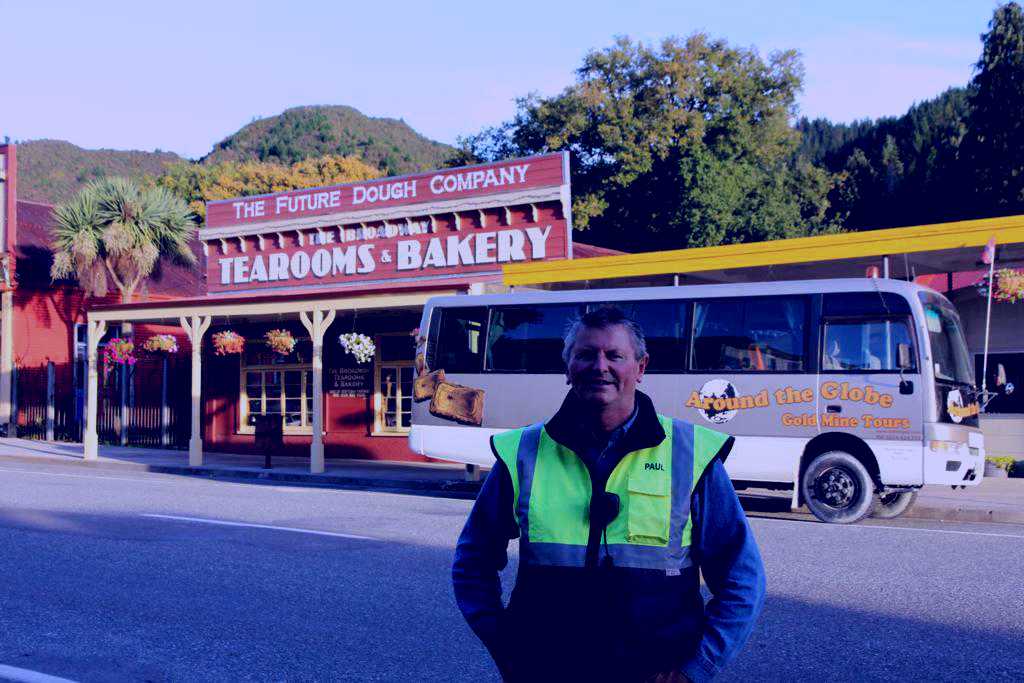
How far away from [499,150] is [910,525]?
31.7 meters

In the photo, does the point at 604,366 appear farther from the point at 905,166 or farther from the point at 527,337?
the point at 905,166

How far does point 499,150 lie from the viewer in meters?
42.9

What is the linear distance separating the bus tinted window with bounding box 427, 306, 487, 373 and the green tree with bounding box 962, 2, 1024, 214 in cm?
2395

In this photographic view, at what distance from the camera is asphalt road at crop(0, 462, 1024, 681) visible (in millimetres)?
6312

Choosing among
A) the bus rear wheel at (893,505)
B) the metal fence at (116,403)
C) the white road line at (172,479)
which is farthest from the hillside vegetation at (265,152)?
the bus rear wheel at (893,505)

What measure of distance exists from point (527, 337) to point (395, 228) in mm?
9403

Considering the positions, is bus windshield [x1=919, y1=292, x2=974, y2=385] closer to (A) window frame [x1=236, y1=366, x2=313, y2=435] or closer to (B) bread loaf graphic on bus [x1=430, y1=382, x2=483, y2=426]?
(B) bread loaf graphic on bus [x1=430, y1=382, x2=483, y2=426]

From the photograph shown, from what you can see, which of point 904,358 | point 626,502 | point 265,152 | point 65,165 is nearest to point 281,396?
point 904,358

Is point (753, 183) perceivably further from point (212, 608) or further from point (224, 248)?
point (212, 608)

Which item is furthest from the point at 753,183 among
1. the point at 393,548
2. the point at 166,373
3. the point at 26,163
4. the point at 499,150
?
the point at 26,163

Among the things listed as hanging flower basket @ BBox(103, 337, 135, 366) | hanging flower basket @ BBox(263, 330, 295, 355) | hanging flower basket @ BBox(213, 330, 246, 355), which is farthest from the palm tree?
hanging flower basket @ BBox(263, 330, 295, 355)

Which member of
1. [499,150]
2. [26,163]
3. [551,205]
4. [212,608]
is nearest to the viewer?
[212,608]

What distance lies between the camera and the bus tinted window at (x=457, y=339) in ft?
54.3

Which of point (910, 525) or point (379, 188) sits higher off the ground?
point (379, 188)
